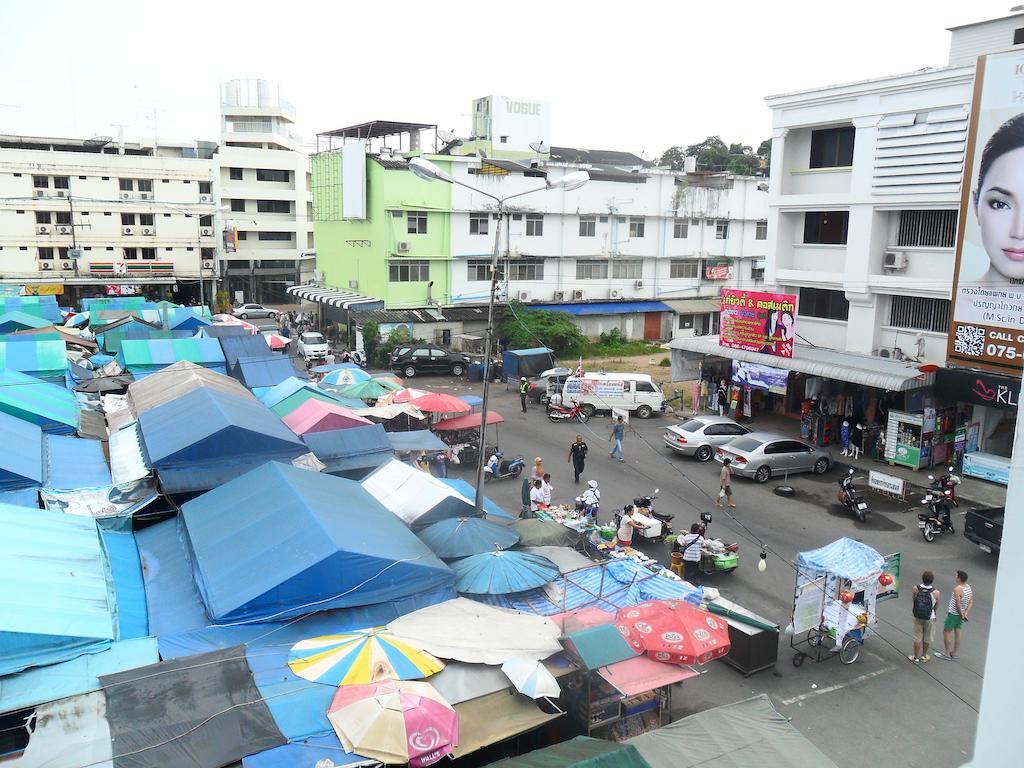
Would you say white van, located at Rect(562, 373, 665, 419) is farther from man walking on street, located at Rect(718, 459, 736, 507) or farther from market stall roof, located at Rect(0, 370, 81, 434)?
market stall roof, located at Rect(0, 370, 81, 434)

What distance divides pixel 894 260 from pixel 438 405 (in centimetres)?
1339

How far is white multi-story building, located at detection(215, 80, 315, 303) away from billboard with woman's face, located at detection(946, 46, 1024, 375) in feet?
157

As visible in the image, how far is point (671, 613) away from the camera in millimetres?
9461

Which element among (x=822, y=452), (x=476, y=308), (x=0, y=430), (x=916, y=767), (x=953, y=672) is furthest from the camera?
(x=476, y=308)

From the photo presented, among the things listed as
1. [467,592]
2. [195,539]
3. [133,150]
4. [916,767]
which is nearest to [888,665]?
[916,767]

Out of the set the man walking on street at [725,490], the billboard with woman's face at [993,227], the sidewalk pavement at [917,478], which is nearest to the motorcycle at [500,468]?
the man walking on street at [725,490]

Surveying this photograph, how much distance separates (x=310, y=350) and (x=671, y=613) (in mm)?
28987

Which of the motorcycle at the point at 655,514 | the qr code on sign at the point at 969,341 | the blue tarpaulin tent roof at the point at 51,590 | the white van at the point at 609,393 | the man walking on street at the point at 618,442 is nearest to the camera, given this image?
the blue tarpaulin tent roof at the point at 51,590

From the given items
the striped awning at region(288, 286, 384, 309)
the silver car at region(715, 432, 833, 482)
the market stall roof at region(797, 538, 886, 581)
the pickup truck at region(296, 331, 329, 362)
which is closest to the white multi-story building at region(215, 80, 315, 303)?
the striped awning at region(288, 286, 384, 309)

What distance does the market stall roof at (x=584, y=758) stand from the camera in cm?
676

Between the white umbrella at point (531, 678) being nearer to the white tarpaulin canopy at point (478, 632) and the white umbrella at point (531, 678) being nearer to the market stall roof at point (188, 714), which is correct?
the white tarpaulin canopy at point (478, 632)

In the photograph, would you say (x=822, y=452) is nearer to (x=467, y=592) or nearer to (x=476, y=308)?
(x=467, y=592)

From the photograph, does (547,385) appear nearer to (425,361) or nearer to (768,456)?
(425,361)

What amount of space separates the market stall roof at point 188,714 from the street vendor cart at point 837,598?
24.6 feet
